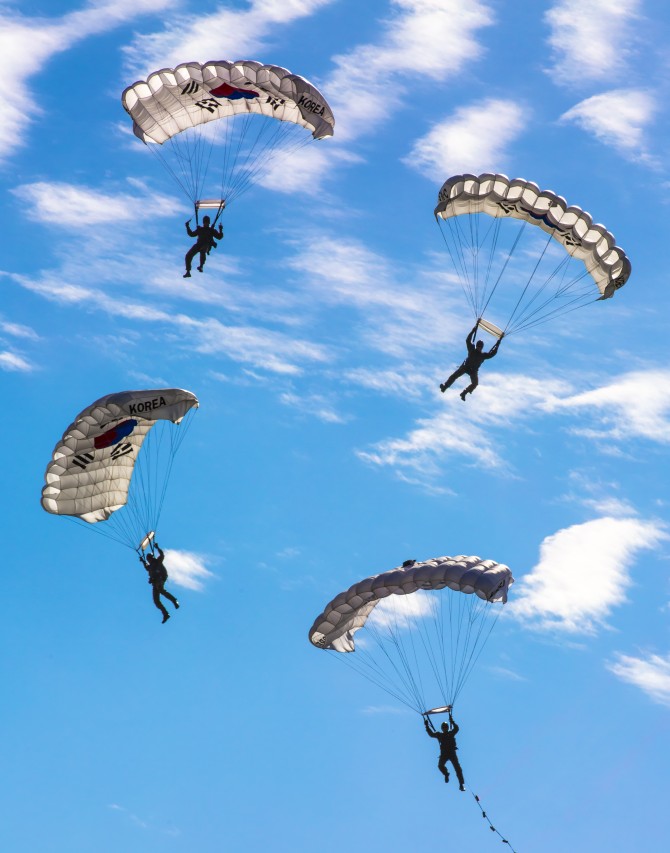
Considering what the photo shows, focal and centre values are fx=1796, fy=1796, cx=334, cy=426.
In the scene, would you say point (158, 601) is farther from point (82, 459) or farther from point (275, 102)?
point (275, 102)

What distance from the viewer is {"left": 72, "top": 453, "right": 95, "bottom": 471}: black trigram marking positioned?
41.7 meters

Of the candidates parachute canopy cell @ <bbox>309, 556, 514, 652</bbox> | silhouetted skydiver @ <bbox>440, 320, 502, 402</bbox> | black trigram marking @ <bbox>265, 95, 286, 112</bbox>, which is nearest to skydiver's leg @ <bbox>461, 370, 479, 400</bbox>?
silhouetted skydiver @ <bbox>440, 320, 502, 402</bbox>

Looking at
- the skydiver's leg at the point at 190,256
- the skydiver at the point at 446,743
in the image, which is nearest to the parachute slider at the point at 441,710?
the skydiver at the point at 446,743

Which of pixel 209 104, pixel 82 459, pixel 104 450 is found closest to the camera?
pixel 82 459

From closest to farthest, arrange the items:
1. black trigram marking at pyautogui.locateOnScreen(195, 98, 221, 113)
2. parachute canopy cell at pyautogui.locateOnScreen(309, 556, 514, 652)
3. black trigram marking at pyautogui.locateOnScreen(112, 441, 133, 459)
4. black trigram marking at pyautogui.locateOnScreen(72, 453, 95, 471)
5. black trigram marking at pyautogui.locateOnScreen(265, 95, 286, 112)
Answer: parachute canopy cell at pyautogui.locateOnScreen(309, 556, 514, 652) → black trigram marking at pyautogui.locateOnScreen(72, 453, 95, 471) → black trigram marking at pyautogui.locateOnScreen(112, 441, 133, 459) → black trigram marking at pyautogui.locateOnScreen(265, 95, 286, 112) → black trigram marking at pyautogui.locateOnScreen(195, 98, 221, 113)

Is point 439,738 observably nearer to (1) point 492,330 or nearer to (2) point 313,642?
(2) point 313,642

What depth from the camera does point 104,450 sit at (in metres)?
42.6

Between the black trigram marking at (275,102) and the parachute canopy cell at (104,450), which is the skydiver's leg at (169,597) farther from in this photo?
the black trigram marking at (275,102)

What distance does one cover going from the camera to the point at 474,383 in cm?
4444

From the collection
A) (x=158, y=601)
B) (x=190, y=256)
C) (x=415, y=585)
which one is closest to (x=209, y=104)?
(x=190, y=256)

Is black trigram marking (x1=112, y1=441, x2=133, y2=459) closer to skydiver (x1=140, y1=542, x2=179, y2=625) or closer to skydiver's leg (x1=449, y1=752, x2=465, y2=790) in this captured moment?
skydiver (x1=140, y1=542, x2=179, y2=625)

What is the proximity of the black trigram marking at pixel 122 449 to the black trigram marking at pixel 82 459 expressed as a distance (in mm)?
996

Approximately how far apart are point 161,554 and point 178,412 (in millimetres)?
4204

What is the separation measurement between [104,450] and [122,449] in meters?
0.93
